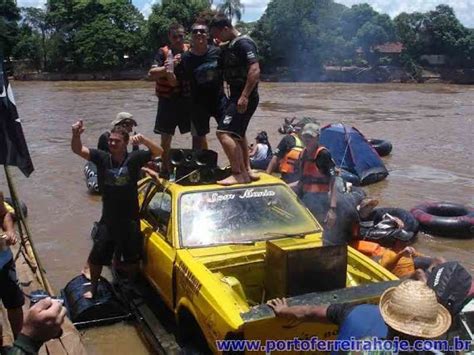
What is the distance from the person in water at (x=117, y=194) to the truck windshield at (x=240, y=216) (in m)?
0.69

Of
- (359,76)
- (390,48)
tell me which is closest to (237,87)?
(359,76)

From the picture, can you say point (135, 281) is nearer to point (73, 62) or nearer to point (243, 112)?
point (243, 112)

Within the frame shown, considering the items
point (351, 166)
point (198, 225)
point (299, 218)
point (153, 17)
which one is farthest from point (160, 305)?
point (153, 17)

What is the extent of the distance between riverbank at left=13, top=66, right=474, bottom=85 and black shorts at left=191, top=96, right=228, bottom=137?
54879 millimetres

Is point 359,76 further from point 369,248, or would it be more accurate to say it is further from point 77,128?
point 77,128

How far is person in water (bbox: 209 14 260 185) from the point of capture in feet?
19.7

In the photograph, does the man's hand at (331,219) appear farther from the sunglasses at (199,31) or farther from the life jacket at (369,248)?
the sunglasses at (199,31)

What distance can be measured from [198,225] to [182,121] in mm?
2380

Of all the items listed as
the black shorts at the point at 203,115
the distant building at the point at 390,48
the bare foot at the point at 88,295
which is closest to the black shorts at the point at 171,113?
the black shorts at the point at 203,115

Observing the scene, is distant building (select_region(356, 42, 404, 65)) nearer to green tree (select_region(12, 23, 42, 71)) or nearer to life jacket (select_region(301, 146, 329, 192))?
green tree (select_region(12, 23, 42, 71))

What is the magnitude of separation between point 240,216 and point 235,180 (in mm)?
482

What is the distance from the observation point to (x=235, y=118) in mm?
6234

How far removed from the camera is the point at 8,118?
4672mm

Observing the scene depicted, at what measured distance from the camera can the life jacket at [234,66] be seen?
6102 mm
